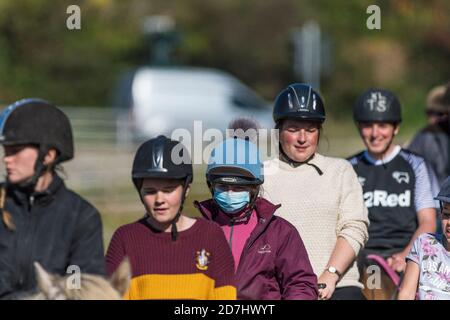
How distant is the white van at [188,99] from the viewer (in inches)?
1359

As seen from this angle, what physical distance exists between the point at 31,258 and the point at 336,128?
3407 centimetres

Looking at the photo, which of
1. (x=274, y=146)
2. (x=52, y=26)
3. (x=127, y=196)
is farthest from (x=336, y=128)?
(x=274, y=146)

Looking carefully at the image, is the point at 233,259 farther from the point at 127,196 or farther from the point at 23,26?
the point at 23,26

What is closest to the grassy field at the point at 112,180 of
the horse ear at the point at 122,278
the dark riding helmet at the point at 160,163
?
the dark riding helmet at the point at 160,163

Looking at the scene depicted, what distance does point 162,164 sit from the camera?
18.5ft

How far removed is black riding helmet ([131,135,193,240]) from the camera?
5641 millimetres

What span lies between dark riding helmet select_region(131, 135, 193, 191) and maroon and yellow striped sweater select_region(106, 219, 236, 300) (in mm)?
296

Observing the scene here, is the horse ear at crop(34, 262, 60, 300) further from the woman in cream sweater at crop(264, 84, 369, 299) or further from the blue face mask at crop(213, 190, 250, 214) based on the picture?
the woman in cream sweater at crop(264, 84, 369, 299)

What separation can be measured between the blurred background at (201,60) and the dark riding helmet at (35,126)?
17.2m

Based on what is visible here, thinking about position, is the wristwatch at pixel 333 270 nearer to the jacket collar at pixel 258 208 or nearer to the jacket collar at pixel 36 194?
the jacket collar at pixel 258 208

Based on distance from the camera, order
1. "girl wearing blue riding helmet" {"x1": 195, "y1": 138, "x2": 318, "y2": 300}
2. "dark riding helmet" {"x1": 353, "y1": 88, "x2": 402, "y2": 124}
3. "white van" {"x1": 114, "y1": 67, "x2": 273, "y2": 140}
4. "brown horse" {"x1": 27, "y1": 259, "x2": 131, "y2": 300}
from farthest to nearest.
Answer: "white van" {"x1": 114, "y1": 67, "x2": 273, "y2": 140}, "dark riding helmet" {"x1": 353, "y1": 88, "x2": 402, "y2": 124}, "girl wearing blue riding helmet" {"x1": 195, "y1": 138, "x2": 318, "y2": 300}, "brown horse" {"x1": 27, "y1": 259, "x2": 131, "y2": 300}

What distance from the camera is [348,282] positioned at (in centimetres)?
703

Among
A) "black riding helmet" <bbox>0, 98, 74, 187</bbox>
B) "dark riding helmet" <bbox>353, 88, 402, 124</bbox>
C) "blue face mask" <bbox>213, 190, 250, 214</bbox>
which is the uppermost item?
"dark riding helmet" <bbox>353, 88, 402, 124</bbox>

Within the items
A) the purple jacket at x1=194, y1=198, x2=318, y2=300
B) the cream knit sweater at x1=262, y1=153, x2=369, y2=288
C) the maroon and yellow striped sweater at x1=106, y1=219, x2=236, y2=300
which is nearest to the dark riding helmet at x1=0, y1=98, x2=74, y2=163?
the maroon and yellow striped sweater at x1=106, y1=219, x2=236, y2=300
